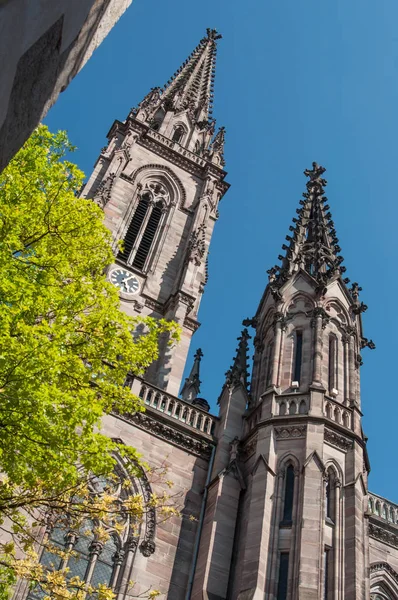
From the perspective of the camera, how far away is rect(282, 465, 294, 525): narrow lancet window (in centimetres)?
1422

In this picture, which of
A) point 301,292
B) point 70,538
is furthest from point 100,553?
point 301,292

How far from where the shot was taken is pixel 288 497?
48.1 ft

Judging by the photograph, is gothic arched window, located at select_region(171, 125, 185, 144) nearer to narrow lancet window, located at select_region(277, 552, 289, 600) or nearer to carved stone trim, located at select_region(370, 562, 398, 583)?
carved stone trim, located at select_region(370, 562, 398, 583)

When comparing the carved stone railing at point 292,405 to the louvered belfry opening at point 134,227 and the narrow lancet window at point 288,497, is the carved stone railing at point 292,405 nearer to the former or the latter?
the narrow lancet window at point 288,497

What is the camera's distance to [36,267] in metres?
10.0

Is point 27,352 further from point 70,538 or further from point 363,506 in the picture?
point 363,506

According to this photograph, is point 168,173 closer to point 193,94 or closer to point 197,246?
point 197,246

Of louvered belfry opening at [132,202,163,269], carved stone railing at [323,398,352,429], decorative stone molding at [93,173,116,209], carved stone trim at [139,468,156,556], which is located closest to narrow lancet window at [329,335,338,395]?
carved stone railing at [323,398,352,429]

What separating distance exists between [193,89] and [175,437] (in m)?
33.6

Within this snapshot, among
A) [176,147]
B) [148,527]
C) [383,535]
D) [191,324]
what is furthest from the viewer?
[176,147]

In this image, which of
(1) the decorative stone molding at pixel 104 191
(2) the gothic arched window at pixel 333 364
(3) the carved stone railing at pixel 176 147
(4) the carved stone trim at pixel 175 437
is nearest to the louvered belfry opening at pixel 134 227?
(1) the decorative stone molding at pixel 104 191

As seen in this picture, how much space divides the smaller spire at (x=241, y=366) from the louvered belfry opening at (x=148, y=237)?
8778 mm

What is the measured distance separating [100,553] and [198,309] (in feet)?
46.6

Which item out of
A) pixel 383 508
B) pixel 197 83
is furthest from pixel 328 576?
pixel 197 83
